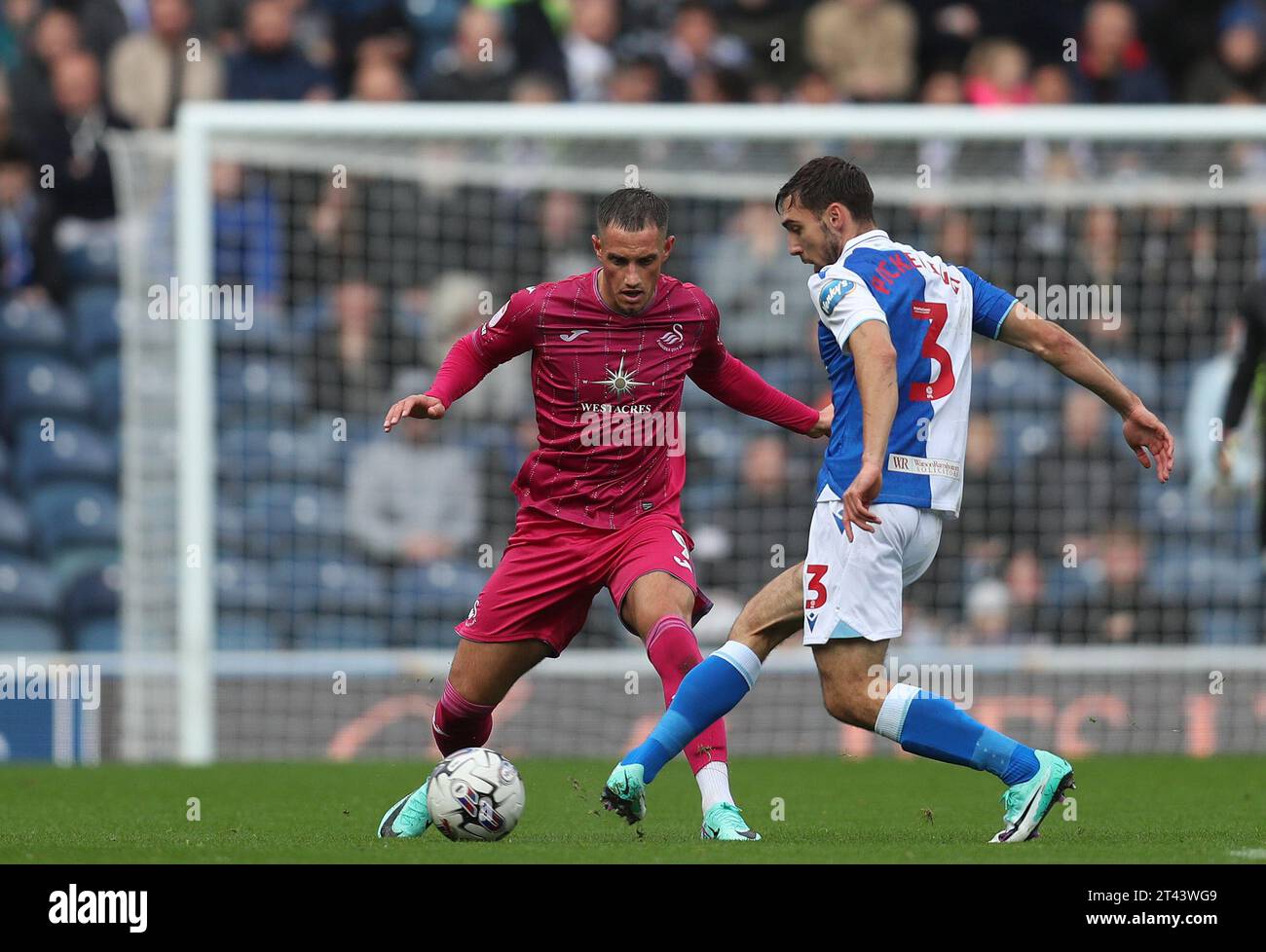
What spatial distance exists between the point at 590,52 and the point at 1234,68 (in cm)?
448

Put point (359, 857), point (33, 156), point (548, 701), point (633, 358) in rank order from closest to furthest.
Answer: point (359, 857), point (633, 358), point (548, 701), point (33, 156)

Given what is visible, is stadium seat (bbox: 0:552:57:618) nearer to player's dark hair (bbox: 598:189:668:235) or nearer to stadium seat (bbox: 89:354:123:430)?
stadium seat (bbox: 89:354:123:430)

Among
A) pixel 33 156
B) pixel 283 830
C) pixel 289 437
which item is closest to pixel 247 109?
pixel 289 437

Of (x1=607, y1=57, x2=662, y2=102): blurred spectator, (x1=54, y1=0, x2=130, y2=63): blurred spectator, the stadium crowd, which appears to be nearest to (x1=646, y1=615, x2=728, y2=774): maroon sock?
the stadium crowd

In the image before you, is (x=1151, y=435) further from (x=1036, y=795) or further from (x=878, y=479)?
(x=1036, y=795)

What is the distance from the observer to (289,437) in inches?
475

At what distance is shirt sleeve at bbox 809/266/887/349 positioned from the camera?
5.70 m

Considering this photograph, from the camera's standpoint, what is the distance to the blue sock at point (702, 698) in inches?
233

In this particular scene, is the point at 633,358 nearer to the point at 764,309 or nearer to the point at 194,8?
the point at 764,309

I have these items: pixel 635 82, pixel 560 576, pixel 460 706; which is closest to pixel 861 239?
pixel 560 576

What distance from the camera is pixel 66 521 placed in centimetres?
1282

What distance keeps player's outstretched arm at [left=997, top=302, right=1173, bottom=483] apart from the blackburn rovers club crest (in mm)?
1133

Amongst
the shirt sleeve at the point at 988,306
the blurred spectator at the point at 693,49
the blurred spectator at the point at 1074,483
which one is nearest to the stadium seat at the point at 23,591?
the blurred spectator at the point at 693,49

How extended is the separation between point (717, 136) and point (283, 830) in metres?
5.30
